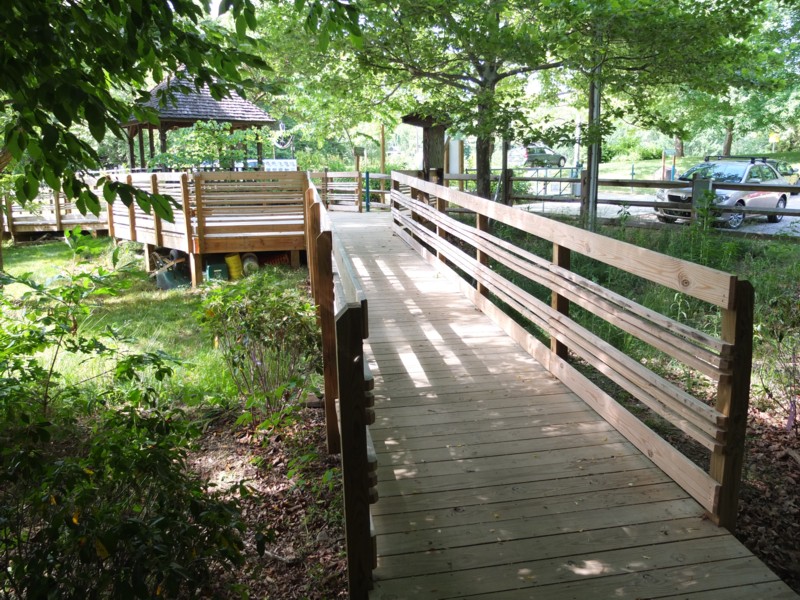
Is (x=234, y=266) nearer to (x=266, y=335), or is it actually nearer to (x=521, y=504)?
(x=266, y=335)

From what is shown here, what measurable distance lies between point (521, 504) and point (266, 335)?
96.9 inches

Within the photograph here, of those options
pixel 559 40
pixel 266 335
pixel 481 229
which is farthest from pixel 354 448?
pixel 559 40

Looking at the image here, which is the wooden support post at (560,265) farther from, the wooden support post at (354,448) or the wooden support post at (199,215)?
the wooden support post at (199,215)

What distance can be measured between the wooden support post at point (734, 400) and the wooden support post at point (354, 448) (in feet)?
5.22

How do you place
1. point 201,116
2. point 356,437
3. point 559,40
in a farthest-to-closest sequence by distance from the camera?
1. point 201,116
2. point 559,40
3. point 356,437

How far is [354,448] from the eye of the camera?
9.29ft

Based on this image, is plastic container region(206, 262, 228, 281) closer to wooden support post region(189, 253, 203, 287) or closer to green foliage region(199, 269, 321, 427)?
wooden support post region(189, 253, 203, 287)

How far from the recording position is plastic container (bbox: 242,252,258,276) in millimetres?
12648

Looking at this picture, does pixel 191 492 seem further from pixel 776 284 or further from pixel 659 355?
pixel 776 284

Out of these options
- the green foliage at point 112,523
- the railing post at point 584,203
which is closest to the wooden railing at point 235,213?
the railing post at point 584,203

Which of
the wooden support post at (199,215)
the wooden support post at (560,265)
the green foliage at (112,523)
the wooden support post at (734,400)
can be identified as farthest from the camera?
the wooden support post at (199,215)

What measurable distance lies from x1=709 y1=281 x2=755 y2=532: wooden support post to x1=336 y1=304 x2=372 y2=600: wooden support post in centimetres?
159

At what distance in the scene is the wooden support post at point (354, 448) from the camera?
8.95ft

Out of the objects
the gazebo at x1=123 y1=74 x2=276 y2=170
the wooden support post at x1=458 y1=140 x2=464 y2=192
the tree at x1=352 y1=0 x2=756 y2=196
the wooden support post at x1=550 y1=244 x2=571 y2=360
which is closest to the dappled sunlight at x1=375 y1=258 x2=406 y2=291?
the tree at x1=352 y1=0 x2=756 y2=196
